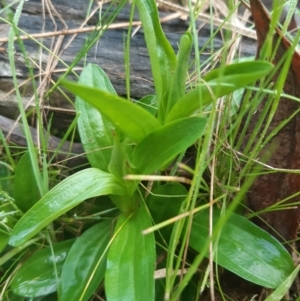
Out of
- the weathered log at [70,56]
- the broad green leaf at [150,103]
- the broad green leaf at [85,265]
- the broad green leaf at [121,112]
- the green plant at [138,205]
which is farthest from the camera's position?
the weathered log at [70,56]

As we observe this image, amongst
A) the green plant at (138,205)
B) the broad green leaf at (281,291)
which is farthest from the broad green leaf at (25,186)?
the broad green leaf at (281,291)

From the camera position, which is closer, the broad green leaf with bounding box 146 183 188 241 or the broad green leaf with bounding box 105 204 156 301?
the broad green leaf with bounding box 105 204 156 301

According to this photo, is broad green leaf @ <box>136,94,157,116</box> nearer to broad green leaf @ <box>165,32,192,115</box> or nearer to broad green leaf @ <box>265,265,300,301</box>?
broad green leaf @ <box>165,32,192,115</box>

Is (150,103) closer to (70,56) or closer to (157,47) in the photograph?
(157,47)

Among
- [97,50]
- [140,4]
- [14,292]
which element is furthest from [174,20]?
[14,292]

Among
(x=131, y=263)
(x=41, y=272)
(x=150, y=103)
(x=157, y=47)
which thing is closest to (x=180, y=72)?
(x=157, y=47)

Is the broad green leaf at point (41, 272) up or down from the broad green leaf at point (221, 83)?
down

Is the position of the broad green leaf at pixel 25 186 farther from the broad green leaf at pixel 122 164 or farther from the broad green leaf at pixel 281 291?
the broad green leaf at pixel 281 291

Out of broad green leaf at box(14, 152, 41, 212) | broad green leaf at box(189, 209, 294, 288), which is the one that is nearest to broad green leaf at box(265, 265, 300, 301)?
broad green leaf at box(189, 209, 294, 288)
